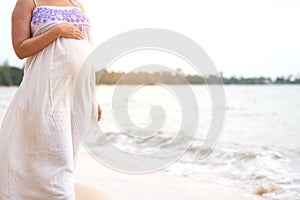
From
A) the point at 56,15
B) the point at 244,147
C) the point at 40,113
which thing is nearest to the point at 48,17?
the point at 56,15

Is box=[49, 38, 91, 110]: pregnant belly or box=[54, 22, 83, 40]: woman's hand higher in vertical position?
box=[54, 22, 83, 40]: woman's hand

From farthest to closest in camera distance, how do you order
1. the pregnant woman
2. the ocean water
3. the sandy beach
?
the ocean water → the sandy beach → the pregnant woman

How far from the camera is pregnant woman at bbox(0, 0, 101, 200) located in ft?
6.12

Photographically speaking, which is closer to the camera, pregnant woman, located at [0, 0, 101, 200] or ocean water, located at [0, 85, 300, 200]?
pregnant woman, located at [0, 0, 101, 200]

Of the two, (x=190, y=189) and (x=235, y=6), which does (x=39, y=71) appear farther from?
(x=235, y=6)

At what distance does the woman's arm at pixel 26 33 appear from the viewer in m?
1.87

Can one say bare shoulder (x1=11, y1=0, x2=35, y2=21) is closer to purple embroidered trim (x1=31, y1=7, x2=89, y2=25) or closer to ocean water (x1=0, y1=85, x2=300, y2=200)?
purple embroidered trim (x1=31, y1=7, x2=89, y2=25)

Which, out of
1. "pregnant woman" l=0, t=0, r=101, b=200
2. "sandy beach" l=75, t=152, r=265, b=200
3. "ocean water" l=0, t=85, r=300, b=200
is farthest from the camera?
"ocean water" l=0, t=85, r=300, b=200

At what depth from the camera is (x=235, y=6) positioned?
14.6m

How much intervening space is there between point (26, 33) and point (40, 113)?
39 centimetres

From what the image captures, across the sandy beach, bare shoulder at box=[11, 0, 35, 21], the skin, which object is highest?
bare shoulder at box=[11, 0, 35, 21]

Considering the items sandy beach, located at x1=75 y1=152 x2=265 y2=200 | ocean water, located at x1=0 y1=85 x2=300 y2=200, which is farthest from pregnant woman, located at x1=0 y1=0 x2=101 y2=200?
ocean water, located at x1=0 y1=85 x2=300 y2=200

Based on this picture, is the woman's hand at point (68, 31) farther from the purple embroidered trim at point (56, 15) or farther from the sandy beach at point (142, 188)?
the sandy beach at point (142, 188)

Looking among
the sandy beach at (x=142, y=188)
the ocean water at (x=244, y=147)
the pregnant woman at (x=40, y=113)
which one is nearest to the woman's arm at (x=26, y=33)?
the pregnant woman at (x=40, y=113)
